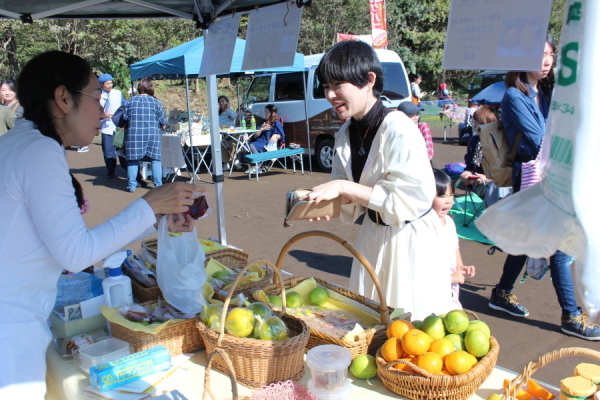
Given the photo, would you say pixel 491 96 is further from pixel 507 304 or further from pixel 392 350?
pixel 392 350

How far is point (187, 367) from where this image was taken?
1699 mm

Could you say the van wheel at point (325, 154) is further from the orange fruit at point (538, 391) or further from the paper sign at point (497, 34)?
the orange fruit at point (538, 391)

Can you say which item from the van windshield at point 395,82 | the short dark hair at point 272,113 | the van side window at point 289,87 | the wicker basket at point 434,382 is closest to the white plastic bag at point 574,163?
the wicker basket at point 434,382

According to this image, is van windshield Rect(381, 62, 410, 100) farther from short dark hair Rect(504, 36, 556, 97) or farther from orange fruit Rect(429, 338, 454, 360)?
orange fruit Rect(429, 338, 454, 360)

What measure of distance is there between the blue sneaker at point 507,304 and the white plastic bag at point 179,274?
2742 millimetres

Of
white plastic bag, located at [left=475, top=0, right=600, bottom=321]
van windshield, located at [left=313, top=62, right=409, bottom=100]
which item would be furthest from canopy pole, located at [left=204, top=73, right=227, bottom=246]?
van windshield, located at [left=313, top=62, right=409, bottom=100]

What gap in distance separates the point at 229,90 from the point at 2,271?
85.3ft

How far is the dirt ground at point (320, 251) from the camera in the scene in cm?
333

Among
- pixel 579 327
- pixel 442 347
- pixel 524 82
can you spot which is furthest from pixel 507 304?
pixel 442 347

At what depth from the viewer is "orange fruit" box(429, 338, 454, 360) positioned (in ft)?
4.92

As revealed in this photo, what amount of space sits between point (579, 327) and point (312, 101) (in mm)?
7435

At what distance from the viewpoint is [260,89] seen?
1161 cm

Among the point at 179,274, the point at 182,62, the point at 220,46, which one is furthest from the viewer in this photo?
the point at 182,62

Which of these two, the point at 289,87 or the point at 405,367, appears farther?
the point at 289,87
